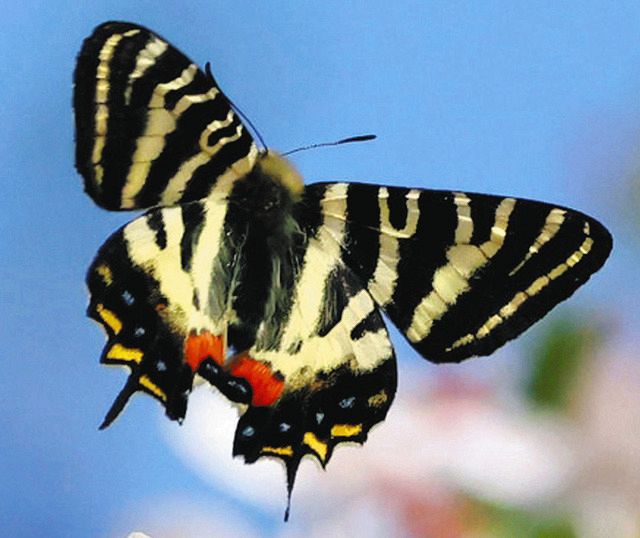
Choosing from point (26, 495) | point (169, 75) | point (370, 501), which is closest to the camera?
point (169, 75)

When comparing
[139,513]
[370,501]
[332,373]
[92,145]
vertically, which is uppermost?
[92,145]

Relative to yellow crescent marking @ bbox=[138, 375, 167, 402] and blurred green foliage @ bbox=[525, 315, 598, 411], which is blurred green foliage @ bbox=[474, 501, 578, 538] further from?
yellow crescent marking @ bbox=[138, 375, 167, 402]

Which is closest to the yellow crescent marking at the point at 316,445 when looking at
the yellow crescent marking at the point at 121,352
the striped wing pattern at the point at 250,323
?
the striped wing pattern at the point at 250,323

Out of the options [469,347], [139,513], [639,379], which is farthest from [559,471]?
[139,513]

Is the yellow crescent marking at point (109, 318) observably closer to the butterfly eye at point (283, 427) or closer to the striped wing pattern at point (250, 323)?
the striped wing pattern at point (250, 323)

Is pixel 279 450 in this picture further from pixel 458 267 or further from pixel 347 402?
pixel 458 267

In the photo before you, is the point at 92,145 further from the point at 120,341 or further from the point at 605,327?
the point at 605,327

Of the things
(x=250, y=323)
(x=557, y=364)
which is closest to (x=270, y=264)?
(x=250, y=323)
